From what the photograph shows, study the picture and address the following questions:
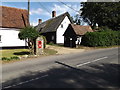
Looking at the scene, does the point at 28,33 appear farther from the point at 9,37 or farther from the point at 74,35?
the point at 74,35

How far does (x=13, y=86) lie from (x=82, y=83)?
340cm

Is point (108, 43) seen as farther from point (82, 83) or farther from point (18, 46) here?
point (82, 83)

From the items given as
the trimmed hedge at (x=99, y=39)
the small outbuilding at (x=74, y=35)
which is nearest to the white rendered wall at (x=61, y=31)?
the small outbuilding at (x=74, y=35)

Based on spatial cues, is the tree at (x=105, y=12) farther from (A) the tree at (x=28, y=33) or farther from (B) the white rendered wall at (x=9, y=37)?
(A) the tree at (x=28, y=33)

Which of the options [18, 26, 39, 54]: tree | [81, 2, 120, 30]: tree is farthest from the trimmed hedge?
[81, 2, 120, 30]: tree

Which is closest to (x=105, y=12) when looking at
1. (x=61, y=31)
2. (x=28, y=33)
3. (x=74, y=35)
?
(x=61, y=31)

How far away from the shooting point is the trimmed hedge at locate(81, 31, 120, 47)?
26.4m

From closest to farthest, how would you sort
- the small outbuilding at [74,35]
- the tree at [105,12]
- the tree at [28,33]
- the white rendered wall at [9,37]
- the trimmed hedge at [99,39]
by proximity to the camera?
the tree at [28,33] < the white rendered wall at [9,37] < the trimmed hedge at [99,39] < the small outbuilding at [74,35] < the tree at [105,12]

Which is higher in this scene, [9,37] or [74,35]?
[74,35]

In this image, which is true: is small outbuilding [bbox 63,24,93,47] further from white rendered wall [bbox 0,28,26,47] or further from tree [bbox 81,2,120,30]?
tree [bbox 81,2,120,30]

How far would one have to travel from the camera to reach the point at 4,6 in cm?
2609

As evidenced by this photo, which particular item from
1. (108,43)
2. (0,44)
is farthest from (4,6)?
(108,43)

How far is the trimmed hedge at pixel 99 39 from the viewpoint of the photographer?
26434 mm

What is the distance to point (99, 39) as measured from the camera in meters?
26.6
